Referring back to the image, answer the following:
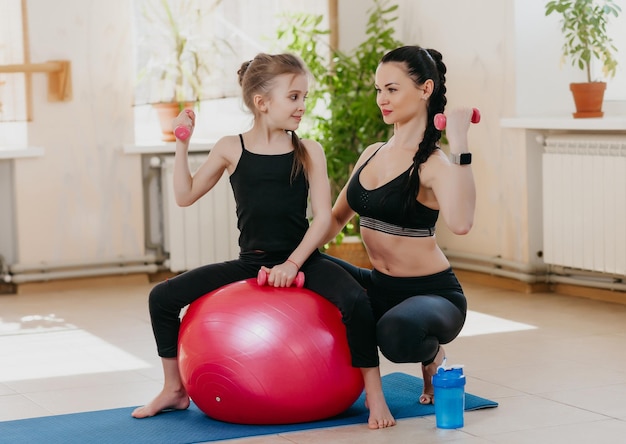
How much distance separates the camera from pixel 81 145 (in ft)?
18.6

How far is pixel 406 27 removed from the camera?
19.9 ft

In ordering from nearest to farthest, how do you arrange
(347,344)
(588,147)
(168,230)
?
(347,344) < (588,147) < (168,230)

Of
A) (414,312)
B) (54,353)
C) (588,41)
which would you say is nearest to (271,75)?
(414,312)

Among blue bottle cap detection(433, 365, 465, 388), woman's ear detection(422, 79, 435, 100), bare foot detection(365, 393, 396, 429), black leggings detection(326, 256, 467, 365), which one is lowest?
bare foot detection(365, 393, 396, 429)

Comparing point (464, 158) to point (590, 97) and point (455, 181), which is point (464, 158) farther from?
point (590, 97)

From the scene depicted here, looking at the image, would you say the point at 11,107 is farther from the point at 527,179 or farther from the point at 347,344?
the point at 347,344

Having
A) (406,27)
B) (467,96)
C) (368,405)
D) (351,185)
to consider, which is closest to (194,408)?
(368,405)

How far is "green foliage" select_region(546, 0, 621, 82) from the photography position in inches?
198

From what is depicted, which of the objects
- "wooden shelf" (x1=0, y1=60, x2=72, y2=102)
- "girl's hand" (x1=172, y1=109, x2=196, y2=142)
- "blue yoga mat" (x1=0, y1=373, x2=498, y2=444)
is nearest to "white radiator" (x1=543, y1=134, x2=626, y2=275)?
"blue yoga mat" (x1=0, y1=373, x2=498, y2=444)

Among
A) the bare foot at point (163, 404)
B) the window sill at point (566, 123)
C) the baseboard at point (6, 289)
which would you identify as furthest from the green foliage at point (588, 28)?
the baseboard at point (6, 289)

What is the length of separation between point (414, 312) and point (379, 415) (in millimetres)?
296

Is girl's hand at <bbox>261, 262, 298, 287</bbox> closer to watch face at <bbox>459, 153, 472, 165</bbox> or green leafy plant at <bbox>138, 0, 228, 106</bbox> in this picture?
watch face at <bbox>459, 153, 472, 165</bbox>

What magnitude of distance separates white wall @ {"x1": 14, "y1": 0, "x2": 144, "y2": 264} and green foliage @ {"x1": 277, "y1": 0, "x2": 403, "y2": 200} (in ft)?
2.90

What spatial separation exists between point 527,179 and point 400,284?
2296 mm
